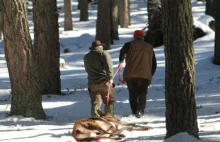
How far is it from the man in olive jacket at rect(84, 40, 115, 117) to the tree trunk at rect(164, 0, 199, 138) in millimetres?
2758

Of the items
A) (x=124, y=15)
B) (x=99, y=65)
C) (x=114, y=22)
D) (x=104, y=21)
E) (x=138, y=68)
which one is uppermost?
(x=99, y=65)

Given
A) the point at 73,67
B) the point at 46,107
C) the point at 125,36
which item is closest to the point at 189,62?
the point at 46,107

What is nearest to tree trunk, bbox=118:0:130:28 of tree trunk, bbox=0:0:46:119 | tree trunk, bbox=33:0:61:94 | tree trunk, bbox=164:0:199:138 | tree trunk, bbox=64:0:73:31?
tree trunk, bbox=64:0:73:31

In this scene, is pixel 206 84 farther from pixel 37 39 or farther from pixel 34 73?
pixel 34 73

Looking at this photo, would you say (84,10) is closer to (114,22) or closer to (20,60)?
(114,22)

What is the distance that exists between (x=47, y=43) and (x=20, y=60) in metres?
4.02

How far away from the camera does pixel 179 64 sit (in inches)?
306

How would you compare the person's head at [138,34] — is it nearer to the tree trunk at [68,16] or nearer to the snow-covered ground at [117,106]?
the snow-covered ground at [117,106]

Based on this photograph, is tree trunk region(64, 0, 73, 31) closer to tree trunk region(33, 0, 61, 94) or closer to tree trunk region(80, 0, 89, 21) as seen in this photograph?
tree trunk region(80, 0, 89, 21)

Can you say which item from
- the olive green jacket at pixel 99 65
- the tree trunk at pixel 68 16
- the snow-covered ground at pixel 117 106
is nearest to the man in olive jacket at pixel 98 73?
the olive green jacket at pixel 99 65

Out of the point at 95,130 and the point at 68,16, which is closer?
the point at 95,130

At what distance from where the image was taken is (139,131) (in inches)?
383

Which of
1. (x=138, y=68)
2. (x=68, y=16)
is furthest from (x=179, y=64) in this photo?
(x=68, y=16)

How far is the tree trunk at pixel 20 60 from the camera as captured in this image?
10859mm
